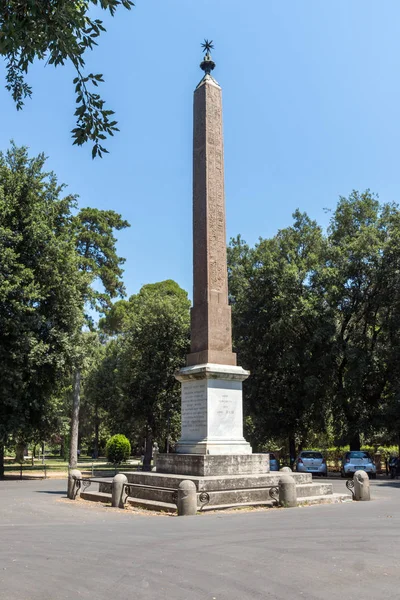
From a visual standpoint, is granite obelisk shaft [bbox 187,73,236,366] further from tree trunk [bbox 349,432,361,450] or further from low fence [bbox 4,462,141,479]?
tree trunk [bbox 349,432,361,450]

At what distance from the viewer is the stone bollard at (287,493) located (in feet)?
38.2

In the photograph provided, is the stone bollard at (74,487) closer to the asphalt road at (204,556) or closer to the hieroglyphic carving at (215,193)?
the asphalt road at (204,556)

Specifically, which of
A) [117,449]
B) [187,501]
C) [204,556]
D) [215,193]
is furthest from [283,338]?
[204,556]

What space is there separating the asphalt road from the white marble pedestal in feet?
7.68

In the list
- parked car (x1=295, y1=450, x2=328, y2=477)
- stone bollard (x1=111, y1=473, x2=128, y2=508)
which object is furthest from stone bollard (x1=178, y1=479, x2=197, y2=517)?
parked car (x1=295, y1=450, x2=328, y2=477)

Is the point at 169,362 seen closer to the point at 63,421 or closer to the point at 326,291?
the point at 63,421

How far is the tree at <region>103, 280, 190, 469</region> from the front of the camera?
32500 millimetres

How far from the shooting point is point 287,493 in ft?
38.2

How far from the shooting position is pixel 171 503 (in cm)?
1150

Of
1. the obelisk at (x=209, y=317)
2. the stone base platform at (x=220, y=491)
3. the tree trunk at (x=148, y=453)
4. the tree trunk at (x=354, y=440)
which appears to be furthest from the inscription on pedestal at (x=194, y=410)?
the tree trunk at (x=148, y=453)

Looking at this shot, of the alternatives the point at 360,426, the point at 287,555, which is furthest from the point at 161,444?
the point at 287,555

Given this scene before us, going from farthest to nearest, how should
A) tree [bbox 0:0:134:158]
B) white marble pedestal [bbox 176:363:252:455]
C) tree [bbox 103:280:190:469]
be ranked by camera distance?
tree [bbox 103:280:190:469] → white marble pedestal [bbox 176:363:252:455] → tree [bbox 0:0:134:158]

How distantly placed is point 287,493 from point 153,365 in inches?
848

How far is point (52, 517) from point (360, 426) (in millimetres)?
20630
